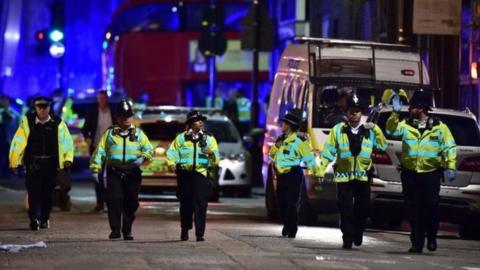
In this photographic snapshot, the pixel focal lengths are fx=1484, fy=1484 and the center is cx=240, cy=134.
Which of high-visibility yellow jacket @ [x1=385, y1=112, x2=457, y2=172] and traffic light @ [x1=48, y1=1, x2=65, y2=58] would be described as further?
traffic light @ [x1=48, y1=1, x2=65, y2=58]

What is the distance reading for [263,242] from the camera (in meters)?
16.9

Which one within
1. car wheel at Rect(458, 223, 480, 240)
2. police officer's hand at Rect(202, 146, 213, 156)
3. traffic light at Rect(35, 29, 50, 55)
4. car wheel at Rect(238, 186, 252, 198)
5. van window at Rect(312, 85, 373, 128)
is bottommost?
car wheel at Rect(238, 186, 252, 198)

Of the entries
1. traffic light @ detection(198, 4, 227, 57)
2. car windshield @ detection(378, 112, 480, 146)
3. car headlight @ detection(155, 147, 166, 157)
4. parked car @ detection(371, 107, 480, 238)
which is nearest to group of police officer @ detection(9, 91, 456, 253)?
parked car @ detection(371, 107, 480, 238)

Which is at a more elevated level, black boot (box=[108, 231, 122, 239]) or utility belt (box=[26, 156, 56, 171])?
utility belt (box=[26, 156, 56, 171])

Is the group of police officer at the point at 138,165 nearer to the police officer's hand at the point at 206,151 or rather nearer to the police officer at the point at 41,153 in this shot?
the police officer's hand at the point at 206,151

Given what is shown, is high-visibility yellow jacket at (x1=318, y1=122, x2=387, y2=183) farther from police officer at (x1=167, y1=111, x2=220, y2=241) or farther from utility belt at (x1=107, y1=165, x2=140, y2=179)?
utility belt at (x1=107, y1=165, x2=140, y2=179)

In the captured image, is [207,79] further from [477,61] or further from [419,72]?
[419,72]

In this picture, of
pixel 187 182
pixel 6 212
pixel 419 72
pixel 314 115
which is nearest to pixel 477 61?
pixel 419 72

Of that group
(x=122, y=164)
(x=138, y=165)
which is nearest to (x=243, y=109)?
(x=138, y=165)

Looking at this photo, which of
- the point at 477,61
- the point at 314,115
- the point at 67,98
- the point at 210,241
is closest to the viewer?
the point at 210,241

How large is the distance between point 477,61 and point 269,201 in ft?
24.6

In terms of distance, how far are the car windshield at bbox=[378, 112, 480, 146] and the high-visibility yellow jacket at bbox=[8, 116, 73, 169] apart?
4101mm

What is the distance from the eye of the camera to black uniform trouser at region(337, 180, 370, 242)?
16.9 meters

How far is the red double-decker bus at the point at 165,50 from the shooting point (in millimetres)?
39781
